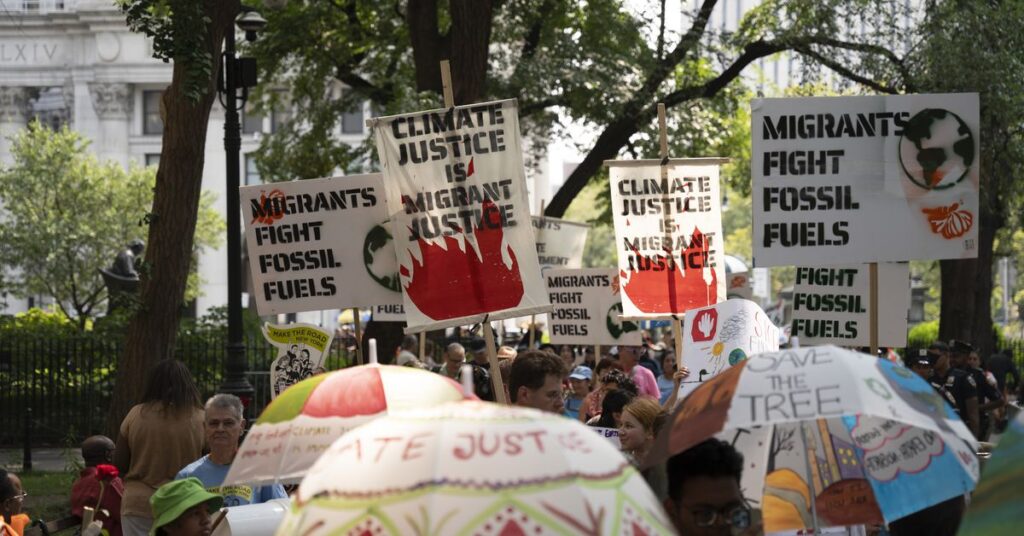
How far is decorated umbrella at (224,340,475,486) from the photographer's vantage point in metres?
4.24

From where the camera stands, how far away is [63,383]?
22875 mm

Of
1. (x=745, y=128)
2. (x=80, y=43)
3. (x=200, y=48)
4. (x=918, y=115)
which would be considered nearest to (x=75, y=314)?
(x=80, y=43)

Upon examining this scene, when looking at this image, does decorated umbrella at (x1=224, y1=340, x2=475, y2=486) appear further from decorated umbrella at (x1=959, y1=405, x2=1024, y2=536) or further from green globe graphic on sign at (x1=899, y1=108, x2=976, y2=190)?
green globe graphic on sign at (x1=899, y1=108, x2=976, y2=190)

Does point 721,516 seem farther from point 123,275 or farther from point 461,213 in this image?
point 123,275

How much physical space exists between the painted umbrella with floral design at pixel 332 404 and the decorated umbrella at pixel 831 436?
26.1 inches

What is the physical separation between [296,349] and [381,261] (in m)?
1.55

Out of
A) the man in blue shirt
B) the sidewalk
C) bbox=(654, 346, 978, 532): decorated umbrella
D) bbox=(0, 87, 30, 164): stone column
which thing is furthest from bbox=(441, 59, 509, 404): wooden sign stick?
bbox=(0, 87, 30, 164): stone column

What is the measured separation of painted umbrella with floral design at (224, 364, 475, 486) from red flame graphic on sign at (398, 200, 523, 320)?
190 inches

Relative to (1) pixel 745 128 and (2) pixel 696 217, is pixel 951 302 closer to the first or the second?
(1) pixel 745 128

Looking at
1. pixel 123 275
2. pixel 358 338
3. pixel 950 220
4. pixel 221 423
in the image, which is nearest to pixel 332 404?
pixel 221 423

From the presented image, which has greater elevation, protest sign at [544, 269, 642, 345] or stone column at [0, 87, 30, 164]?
stone column at [0, 87, 30, 164]

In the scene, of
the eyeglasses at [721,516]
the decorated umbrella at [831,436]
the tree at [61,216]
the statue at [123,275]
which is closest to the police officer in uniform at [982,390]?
the decorated umbrella at [831,436]

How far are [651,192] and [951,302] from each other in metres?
14.7

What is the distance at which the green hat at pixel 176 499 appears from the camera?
5434 mm
